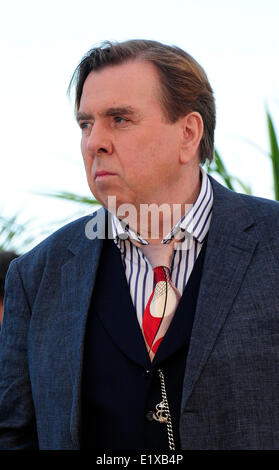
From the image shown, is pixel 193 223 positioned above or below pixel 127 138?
below

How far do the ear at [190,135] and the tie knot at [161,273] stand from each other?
36cm

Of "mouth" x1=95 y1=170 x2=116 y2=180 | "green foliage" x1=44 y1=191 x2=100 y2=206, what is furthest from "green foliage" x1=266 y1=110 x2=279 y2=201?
"mouth" x1=95 y1=170 x2=116 y2=180

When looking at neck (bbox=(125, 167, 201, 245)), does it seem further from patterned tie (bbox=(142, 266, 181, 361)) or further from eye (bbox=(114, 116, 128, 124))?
eye (bbox=(114, 116, 128, 124))

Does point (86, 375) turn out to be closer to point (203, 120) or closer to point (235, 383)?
point (235, 383)

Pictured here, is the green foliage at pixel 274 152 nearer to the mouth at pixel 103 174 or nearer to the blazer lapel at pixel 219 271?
the blazer lapel at pixel 219 271

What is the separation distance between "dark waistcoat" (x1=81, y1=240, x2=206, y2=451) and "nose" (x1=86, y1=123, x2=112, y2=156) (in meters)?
0.44

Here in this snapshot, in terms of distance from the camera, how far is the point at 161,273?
2.24m

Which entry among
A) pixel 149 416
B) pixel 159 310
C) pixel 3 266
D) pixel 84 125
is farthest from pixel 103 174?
pixel 3 266

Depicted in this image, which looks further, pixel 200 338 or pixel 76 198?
pixel 76 198

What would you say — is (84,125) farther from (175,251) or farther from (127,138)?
(175,251)

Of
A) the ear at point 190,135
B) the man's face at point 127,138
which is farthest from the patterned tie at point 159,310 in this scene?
the ear at point 190,135

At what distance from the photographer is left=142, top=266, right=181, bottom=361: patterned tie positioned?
2.14m

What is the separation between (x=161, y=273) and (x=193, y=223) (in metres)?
0.19

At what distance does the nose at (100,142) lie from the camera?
2158 mm
